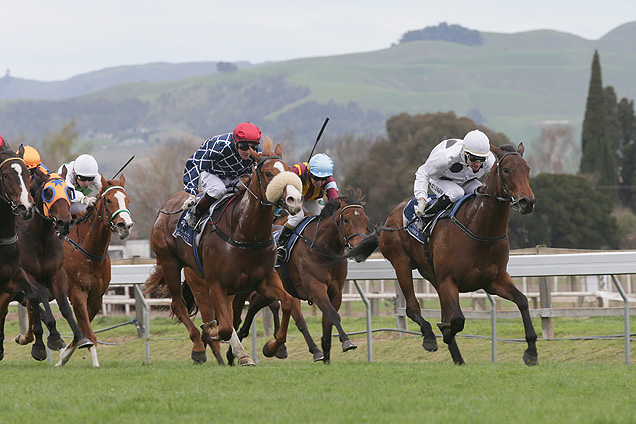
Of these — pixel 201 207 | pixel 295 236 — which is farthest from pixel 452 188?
pixel 201 207

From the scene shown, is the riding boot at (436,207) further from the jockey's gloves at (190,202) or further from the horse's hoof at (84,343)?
the horse's hoof at (84,343)

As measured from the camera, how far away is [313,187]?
35.9 feet

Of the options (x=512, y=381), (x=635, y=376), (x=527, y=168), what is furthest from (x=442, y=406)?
(x=527, y=168)

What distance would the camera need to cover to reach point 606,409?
5855 mm

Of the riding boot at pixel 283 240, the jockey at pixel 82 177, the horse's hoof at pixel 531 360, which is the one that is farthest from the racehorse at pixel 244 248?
the horse's hoof at pixel 531 360

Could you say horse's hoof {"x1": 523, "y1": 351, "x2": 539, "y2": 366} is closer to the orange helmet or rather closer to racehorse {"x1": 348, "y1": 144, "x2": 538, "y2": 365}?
racehorse {"x1": 348, "y1": 144, "x2": 538, "y2": 365}

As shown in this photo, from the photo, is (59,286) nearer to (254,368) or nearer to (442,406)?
(254,368)

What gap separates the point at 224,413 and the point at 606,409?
2179mm

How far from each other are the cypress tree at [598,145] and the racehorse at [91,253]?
44.5 metres

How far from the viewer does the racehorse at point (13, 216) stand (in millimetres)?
8694

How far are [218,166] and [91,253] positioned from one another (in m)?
1.62

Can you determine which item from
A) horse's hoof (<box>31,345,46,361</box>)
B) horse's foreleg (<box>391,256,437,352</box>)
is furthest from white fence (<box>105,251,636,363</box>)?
horse's hoof (<box>31,345,46,361</box>)

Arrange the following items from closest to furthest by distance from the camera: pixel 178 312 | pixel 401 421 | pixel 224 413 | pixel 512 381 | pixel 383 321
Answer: pixel 401 421 < pixel 224 413 < pixel 512 381 < pixel 178 312 < pixel 383 321

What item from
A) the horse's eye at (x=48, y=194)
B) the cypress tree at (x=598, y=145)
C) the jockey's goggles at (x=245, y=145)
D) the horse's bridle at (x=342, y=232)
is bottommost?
the cypress tree at (x=598, y=145)
